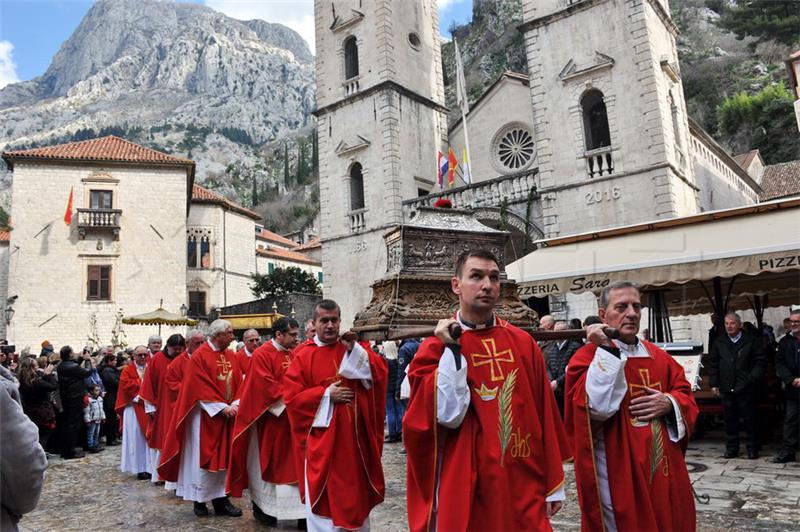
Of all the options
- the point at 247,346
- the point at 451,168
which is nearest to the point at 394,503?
the point at 247,346

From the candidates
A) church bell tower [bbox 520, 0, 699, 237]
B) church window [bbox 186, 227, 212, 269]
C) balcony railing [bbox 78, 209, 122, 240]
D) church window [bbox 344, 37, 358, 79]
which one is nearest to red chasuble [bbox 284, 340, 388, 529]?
church bell tower [bbox 520, 0, 699, 237]

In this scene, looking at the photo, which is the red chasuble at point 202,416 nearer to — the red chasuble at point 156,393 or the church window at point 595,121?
the red chasuble at point 156,393

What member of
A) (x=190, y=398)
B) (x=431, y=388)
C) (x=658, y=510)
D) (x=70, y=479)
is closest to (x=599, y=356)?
(x=658, y=510)

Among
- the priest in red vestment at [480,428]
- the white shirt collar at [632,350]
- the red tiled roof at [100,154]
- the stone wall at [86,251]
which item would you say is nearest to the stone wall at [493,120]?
the red tiled roof at [100,154]

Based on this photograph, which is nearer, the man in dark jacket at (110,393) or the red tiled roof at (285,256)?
the man in dark jacket at (110,393)

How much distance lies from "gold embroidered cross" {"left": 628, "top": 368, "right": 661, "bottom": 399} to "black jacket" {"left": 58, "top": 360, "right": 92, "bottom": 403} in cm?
1045

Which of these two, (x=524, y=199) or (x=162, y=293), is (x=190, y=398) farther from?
(x=162, y=293)

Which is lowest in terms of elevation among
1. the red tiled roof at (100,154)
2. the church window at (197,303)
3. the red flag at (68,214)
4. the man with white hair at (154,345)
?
the man with white hair at (154,345)

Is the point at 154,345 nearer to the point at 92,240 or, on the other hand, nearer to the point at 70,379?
the point at 70,379

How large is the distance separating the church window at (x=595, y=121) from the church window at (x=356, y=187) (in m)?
9.28

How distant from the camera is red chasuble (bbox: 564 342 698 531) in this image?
10.6 ft

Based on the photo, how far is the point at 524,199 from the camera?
20.0m

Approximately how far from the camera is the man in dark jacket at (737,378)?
780cm

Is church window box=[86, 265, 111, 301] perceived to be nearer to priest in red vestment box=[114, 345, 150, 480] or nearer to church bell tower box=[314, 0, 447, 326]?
church bell tower box=[314, 0, 447, 326]
